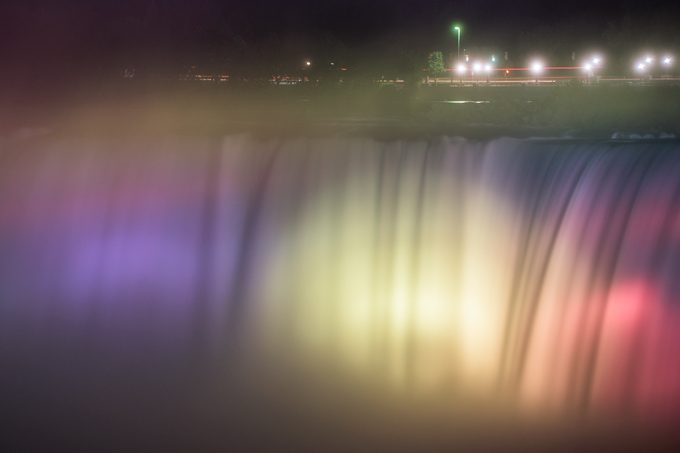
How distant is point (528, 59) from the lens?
2342 cm

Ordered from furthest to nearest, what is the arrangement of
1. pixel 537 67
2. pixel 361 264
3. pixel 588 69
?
pixel 537 67 → pixel 588 69 → pixel 361 264

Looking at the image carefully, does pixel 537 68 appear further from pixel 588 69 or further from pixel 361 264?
pixel 361 264

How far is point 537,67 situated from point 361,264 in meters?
12.7

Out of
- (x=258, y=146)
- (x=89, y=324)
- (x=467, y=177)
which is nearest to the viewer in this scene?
(x=467, y=177)

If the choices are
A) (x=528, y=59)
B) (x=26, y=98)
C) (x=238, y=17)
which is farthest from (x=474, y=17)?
(x=26, y=98)

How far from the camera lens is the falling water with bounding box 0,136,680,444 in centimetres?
871

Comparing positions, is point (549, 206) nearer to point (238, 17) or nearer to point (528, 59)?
point (528, 59)

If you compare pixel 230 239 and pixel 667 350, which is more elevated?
pixel 230 239

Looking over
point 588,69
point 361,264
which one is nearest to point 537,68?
point 588,69

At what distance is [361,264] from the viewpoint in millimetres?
11586

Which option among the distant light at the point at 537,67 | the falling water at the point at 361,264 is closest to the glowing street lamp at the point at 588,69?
the distant light at the point at 537,67

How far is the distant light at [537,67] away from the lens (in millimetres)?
22438

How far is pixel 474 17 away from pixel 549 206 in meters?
16.6

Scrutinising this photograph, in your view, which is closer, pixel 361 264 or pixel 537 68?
pixel 361 264
